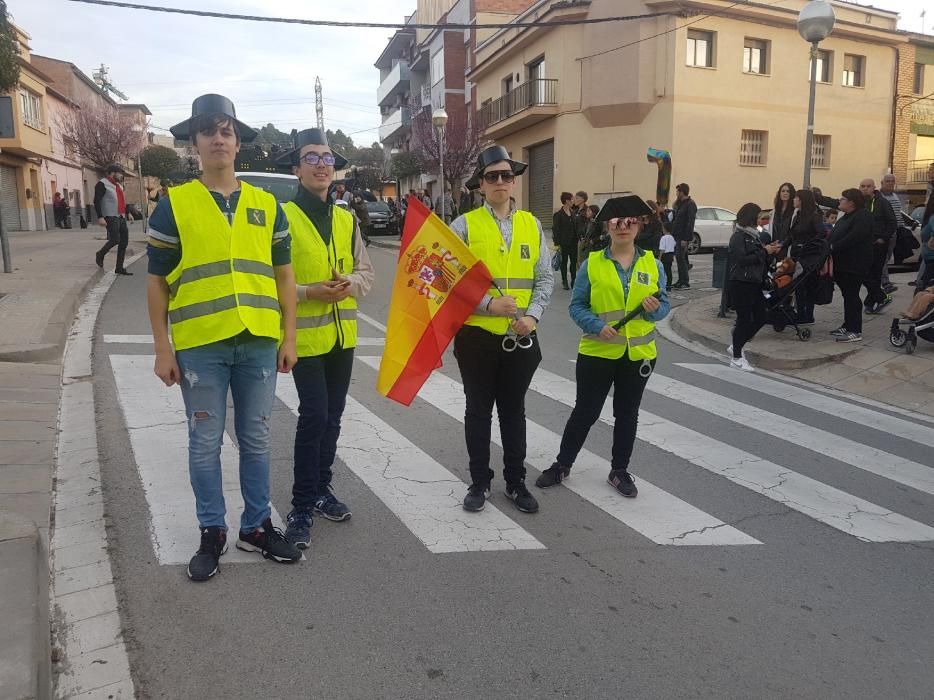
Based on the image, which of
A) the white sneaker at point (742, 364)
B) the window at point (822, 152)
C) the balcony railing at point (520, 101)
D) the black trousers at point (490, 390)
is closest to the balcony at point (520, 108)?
the balcony railing at point (520, 101)

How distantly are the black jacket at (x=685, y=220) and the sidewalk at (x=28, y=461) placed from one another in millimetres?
9688

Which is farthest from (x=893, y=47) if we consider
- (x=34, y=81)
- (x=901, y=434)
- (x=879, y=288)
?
(x=34, y=81)

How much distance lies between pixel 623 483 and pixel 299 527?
2000 millimetres

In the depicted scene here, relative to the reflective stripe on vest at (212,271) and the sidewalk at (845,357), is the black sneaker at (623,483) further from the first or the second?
the sidewalk at (845,357)

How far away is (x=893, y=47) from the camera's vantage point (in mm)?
29906

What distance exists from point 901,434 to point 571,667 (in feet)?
16.0

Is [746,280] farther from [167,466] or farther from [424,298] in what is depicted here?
[167,466]

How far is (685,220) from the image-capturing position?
13281mm

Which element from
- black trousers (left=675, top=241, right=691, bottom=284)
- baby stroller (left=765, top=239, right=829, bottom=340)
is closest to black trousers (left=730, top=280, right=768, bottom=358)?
baby stroller (left=765, top=239, right=829, bottom=340)

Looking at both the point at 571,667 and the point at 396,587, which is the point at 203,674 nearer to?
the point at 396,587

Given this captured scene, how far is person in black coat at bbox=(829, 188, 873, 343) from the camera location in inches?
353

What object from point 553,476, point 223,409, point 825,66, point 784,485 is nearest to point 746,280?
point 784,485

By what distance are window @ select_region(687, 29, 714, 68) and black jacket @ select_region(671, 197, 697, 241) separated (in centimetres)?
1517

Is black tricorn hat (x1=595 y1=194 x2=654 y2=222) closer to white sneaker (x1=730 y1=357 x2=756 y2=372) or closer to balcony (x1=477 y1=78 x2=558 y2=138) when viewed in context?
white sneaker (x1=730 y1=357 x2=756 y2=372)
